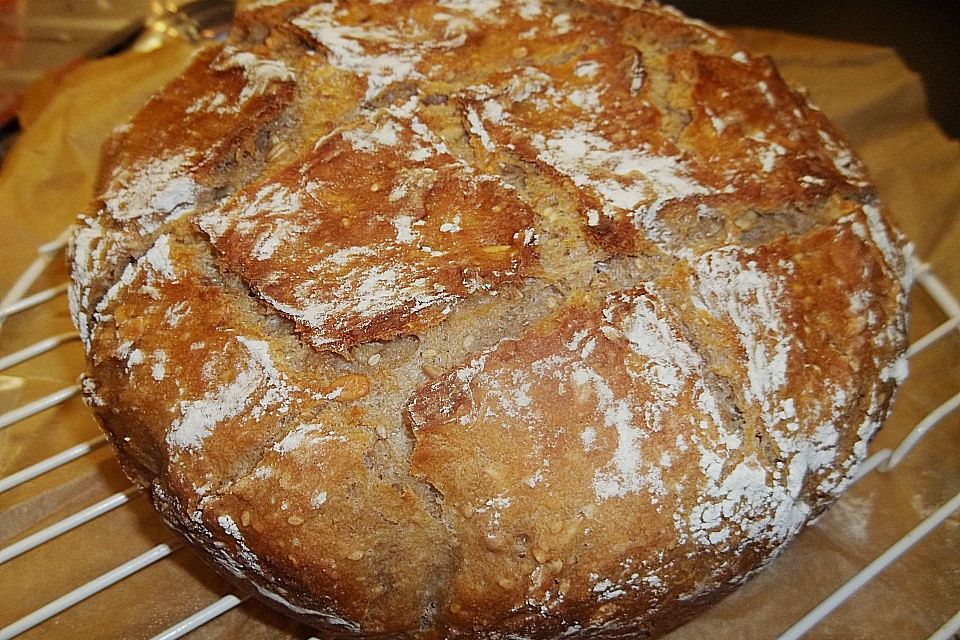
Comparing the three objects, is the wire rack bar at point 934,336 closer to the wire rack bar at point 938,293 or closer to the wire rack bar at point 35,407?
the wire rack bar at point 938,293

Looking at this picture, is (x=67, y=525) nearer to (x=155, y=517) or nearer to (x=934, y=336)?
(x=155, y=517)

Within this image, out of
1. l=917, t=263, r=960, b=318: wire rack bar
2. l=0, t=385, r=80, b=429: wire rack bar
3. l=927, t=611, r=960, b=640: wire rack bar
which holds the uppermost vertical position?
l=0, t=385, r=80, b=429: wire rack bar

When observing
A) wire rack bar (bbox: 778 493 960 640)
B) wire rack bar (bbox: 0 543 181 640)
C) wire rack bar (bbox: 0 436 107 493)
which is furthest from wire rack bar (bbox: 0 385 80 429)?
wire rack bar (bbox: 778 493 960 640)

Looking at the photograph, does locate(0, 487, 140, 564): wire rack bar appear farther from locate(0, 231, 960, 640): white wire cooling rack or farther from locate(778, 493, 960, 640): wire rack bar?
locate(778, 493, 960, 640): wire rack bar

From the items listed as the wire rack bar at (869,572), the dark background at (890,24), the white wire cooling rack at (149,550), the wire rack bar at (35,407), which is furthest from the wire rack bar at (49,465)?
the dark background at (890,24)

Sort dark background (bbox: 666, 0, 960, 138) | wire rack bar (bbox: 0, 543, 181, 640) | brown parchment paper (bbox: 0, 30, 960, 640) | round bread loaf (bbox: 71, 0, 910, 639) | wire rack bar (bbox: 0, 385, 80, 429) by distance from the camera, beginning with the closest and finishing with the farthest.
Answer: round bread loaf (bbox: 71, 0, 910, 639), wire rack bar (bbox: 0, 543, 181, 640), brown parchment paper (bbox: 0, 30, 960, 640), wire rack bar (bbox: 0, 385, 80, 429), dark background (bbox: 666, 0, 960, 138)

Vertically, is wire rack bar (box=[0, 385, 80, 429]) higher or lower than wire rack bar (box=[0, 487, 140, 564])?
higher

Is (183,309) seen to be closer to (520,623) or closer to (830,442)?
(520,623)
